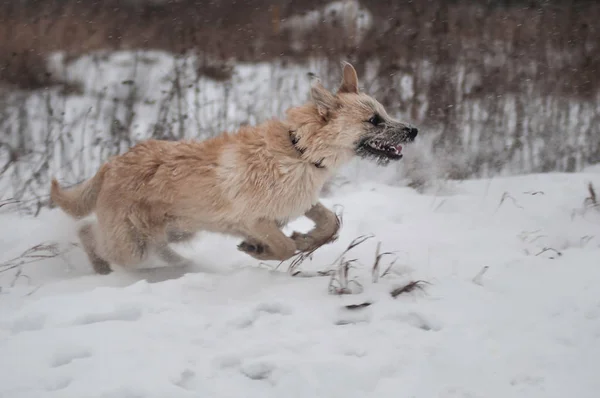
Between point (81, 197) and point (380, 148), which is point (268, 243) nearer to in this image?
point (380, 148)

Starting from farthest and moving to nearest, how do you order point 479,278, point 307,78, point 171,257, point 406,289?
point 307,78
point 171,257
point 479,278
point 406,289

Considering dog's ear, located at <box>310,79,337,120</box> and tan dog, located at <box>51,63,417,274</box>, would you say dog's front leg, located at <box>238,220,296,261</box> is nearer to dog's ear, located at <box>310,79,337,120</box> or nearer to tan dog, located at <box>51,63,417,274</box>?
tan dog, located at <box>51,63,417,274</box>

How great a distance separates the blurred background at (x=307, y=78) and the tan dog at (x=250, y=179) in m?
1.61

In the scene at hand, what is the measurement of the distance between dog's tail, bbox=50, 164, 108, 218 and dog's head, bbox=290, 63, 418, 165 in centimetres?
175

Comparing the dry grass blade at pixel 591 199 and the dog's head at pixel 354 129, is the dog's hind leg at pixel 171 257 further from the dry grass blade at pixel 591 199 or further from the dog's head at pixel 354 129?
the dry grass blade at pixel 591 199

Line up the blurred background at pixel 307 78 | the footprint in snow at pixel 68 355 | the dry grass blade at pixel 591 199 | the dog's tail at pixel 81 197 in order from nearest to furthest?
the footprint in snow at pixel 68 355
the dog's tail at pixel 81 197
the dry grass blade at pixel 591 199
the blurred background at pixel 307 78

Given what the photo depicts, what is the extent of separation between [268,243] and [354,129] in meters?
1.07

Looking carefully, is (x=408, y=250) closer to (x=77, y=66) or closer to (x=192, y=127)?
(x=192, y=127)

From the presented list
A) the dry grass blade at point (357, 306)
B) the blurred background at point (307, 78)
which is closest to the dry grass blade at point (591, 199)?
the blurred background at point (307, 78)

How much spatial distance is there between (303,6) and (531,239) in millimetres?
7897

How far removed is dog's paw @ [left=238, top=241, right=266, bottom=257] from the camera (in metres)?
4.25

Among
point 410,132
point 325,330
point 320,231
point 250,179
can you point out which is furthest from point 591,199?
→ point 325,330

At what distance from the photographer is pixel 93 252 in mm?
4688

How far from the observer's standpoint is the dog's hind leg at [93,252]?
468cm
